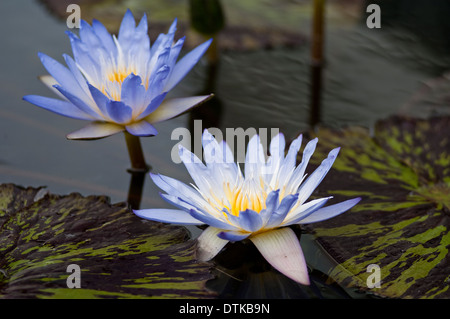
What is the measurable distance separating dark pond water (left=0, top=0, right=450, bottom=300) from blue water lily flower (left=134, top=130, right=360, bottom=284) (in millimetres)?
180

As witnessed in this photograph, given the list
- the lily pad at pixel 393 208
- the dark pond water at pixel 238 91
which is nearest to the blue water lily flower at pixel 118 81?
the dark pond water at pixel 238 91

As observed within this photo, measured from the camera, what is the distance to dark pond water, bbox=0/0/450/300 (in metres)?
2.12

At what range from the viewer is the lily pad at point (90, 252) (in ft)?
4.85

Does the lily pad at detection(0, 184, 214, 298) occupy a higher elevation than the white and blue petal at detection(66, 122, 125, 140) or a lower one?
lower

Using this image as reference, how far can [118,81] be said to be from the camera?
6.18 ft

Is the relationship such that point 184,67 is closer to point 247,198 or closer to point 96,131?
point 96,131

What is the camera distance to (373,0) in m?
3.50

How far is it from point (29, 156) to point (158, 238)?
80cm

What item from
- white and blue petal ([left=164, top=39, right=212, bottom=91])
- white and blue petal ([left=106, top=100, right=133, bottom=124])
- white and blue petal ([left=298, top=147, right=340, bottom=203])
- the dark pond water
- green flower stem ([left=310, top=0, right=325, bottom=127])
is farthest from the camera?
green flower stem ([left=310, top=0, right=325, bottom=127])

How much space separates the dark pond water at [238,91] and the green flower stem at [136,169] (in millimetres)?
25

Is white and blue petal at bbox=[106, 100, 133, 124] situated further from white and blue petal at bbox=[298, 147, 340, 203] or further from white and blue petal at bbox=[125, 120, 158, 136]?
white and blue petal at bbox=[298, 147, 340, 203]

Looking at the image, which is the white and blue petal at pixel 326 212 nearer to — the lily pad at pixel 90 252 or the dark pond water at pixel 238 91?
the dark pond water at pixel 238 91

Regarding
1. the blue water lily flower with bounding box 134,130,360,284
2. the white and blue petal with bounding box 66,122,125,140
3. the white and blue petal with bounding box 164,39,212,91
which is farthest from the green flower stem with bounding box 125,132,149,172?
the blue water lily flower with bounding box 134,130,360,284

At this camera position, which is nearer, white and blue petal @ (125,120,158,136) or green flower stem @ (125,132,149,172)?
white and blue petal @ (125,120,158,136)
